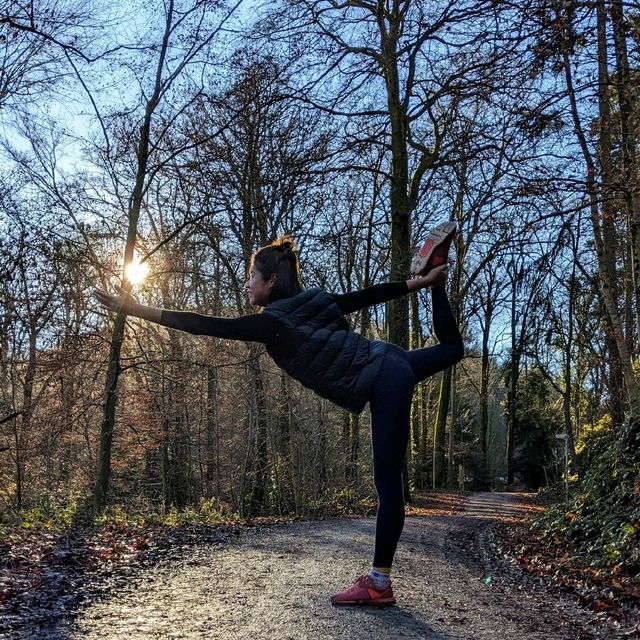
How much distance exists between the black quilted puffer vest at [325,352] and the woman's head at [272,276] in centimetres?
17

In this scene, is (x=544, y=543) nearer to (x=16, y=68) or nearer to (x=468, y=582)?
(x=468, y=582)

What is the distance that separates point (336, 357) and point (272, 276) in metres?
0.66

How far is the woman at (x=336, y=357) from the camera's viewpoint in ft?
12.3

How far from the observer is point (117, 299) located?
147 inches

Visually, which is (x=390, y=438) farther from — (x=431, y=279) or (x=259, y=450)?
(x=259, y=450)

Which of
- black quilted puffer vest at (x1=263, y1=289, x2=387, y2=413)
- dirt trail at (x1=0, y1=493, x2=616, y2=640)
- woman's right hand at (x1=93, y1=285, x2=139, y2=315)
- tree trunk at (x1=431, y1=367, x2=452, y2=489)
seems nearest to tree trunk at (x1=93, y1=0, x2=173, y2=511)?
dirt trail at (x1=0, y1=493, x2=616, y2=640)

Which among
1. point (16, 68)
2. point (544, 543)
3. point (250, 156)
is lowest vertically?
point (544, 543)

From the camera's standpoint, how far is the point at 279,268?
4.08m

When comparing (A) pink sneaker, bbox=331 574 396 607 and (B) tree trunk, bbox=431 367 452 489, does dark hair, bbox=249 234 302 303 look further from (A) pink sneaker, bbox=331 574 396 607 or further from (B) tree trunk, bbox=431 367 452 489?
(B) tree trunk, bbox=431 367 452 489

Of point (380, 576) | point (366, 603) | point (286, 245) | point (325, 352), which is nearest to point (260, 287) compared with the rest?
point (286, 245)

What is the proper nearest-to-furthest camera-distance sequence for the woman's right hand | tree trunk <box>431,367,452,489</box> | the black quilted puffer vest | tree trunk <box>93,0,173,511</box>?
the woman's right hand < the black quilted puffer vest < tree trunk <box>93,0,173,511</box> < tree trunk <box>431,367,452,489</box>

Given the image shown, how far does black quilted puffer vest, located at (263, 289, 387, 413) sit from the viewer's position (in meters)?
3.82

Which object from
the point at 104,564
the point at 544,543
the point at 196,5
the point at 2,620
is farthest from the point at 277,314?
the point at 196,5

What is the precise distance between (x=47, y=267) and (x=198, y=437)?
10.4 m
